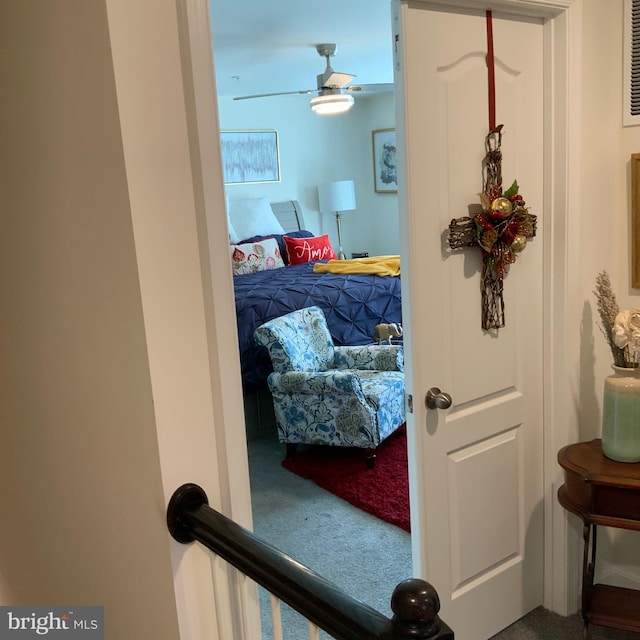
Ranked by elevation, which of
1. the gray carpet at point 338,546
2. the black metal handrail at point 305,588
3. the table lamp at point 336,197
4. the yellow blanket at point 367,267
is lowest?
the gray carpet at point 338,546

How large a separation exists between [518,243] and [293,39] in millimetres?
2801

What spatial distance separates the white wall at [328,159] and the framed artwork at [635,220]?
4973 mm

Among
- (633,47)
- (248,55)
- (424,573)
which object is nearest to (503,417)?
(424,573)

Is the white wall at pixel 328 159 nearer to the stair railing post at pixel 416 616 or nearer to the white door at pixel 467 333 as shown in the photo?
the white door at pixel 467 333

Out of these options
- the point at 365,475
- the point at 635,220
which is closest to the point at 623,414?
the point at 635,220

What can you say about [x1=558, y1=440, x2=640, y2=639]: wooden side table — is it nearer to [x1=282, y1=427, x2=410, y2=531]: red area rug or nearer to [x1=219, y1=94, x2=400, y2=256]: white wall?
[x1=282, y1=427, x2=410, y2=531]: red area rug

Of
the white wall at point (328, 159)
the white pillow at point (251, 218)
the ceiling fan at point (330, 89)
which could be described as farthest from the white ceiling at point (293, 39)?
the white pillow at point (251, 218)

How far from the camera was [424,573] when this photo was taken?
209cm

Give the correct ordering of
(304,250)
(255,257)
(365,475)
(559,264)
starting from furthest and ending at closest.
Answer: (304,250) → (255,257) → (365,475) → (559,264)

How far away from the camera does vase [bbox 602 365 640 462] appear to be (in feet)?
6.56

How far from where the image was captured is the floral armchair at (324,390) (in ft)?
11.7

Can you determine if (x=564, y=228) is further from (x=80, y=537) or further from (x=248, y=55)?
(x=248, y=55)

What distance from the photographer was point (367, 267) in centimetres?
509

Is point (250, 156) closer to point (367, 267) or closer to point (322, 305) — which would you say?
point (367, 267)
